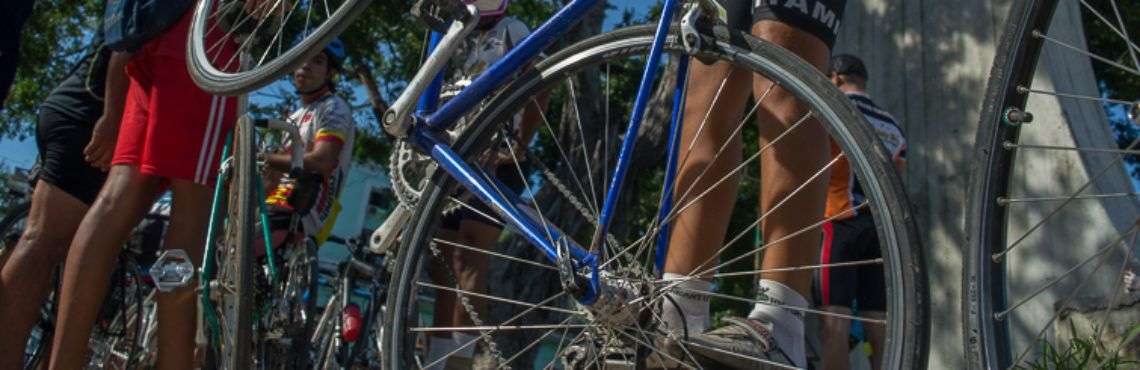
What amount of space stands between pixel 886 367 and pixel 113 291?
3.27 metres

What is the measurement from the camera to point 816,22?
2416mm

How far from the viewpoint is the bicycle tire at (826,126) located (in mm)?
1639

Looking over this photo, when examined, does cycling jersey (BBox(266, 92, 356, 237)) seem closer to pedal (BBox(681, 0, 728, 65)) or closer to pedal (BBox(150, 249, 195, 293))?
pedal (BBox(150, 249, 195, 293))

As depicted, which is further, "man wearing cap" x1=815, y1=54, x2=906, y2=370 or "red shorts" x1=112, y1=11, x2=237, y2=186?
"man wearing cap" x1=815, y1=54, x2=906, y2=370

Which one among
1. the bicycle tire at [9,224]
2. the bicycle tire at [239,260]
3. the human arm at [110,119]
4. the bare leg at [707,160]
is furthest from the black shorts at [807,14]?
the bicycle tire at [9,224]

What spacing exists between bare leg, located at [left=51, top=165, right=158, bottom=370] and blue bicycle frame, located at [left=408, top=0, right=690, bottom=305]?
42.2 inches

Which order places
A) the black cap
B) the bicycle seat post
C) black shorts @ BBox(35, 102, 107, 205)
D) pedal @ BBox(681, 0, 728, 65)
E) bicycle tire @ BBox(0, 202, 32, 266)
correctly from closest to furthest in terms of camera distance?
pedal @ BBox(681, 0, 728, 65) < the bicycle seat post < black shorts @ BBox(35, 102, 107, 205) < bicycle tire @ BBox(0, 202, 32, 266) < the black cap

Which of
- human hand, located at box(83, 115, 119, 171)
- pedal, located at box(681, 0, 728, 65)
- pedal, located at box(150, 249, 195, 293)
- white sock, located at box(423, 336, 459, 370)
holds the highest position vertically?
human hand, located at box(83, 115, 119, 171)

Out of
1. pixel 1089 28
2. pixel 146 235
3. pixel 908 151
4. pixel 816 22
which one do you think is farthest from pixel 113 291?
pixel 1089 28

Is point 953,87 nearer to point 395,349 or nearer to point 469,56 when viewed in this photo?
point 469,56

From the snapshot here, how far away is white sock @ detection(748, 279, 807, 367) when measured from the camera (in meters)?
2.11

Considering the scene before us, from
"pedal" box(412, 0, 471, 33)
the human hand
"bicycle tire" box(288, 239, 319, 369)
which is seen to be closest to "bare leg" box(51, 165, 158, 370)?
the human hand

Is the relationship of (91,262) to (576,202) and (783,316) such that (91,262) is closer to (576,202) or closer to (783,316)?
(576,202)

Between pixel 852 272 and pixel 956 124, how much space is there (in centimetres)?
114
